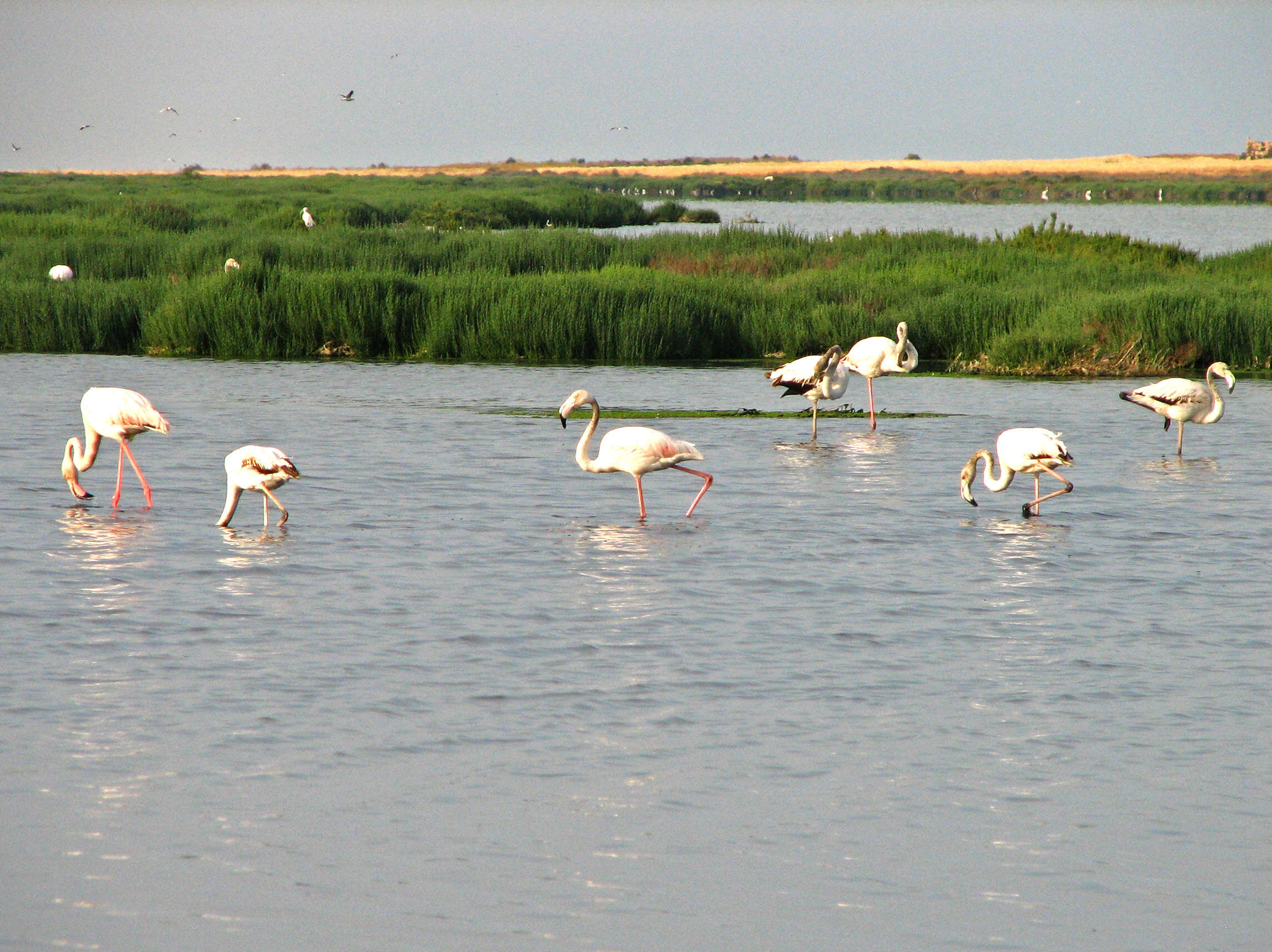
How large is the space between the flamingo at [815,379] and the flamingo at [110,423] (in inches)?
278

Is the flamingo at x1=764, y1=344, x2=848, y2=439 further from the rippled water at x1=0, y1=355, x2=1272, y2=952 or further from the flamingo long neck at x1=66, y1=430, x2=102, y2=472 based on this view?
the flamingo long neck at x1=66, y1=430, x2=102, y2=472

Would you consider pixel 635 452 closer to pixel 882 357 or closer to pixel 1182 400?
pixel 1182 400

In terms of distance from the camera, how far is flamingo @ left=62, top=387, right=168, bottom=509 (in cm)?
1257

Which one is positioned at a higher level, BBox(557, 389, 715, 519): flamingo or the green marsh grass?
the green marsh grass

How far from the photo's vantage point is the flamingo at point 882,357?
18656mm

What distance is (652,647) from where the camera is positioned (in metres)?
8.45

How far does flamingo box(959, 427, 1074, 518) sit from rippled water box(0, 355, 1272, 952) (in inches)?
12.1

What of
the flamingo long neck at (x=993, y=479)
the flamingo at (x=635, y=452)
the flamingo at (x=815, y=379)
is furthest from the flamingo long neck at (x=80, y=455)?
the flamingo at (x=815, y=379)

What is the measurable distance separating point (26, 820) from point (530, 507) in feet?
24.0

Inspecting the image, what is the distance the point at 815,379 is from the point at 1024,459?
498 centimetres

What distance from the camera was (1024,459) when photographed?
12336mm

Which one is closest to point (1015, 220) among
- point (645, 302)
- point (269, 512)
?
point (645, 302)

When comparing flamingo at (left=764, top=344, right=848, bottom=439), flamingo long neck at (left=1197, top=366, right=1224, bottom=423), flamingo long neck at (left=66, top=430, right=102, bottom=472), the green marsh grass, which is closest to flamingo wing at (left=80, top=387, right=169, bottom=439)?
flamingo long neck at (left=66, top=430, right=102, bottom=472)

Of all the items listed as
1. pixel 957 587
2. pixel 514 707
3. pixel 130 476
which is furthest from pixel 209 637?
pixel 130 476
